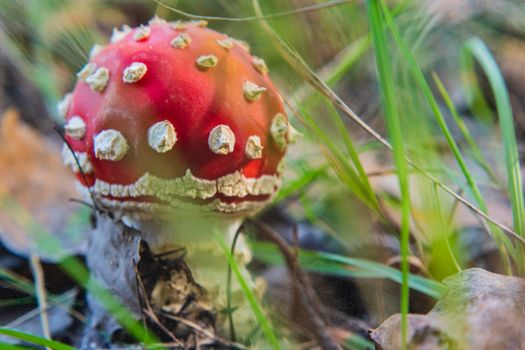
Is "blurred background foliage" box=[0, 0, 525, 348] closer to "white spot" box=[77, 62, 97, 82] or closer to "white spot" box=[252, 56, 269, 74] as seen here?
"white spot" box=[252, 56, 269, 74]

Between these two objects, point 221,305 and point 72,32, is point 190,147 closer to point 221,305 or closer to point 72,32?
point 221,305

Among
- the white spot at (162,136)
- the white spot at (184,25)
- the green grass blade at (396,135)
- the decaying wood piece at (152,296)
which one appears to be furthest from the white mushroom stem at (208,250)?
the green grass blade at (396,135)

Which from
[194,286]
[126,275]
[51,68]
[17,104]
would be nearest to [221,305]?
[194,286]

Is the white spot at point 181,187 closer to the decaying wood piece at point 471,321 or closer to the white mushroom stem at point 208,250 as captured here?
the white mushroom stem at point 208,250

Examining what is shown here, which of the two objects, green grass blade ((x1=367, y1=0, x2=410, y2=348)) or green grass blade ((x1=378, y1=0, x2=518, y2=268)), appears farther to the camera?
green grass blade ((x1=378, y1=0, x2=518, y2=268))

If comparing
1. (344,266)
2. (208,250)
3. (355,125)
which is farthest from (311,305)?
(355,125)

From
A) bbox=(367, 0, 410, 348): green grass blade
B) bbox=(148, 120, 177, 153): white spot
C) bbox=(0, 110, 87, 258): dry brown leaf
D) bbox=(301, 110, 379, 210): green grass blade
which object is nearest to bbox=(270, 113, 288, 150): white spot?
bbox=(301, 110, 379, 210): green grass blade
